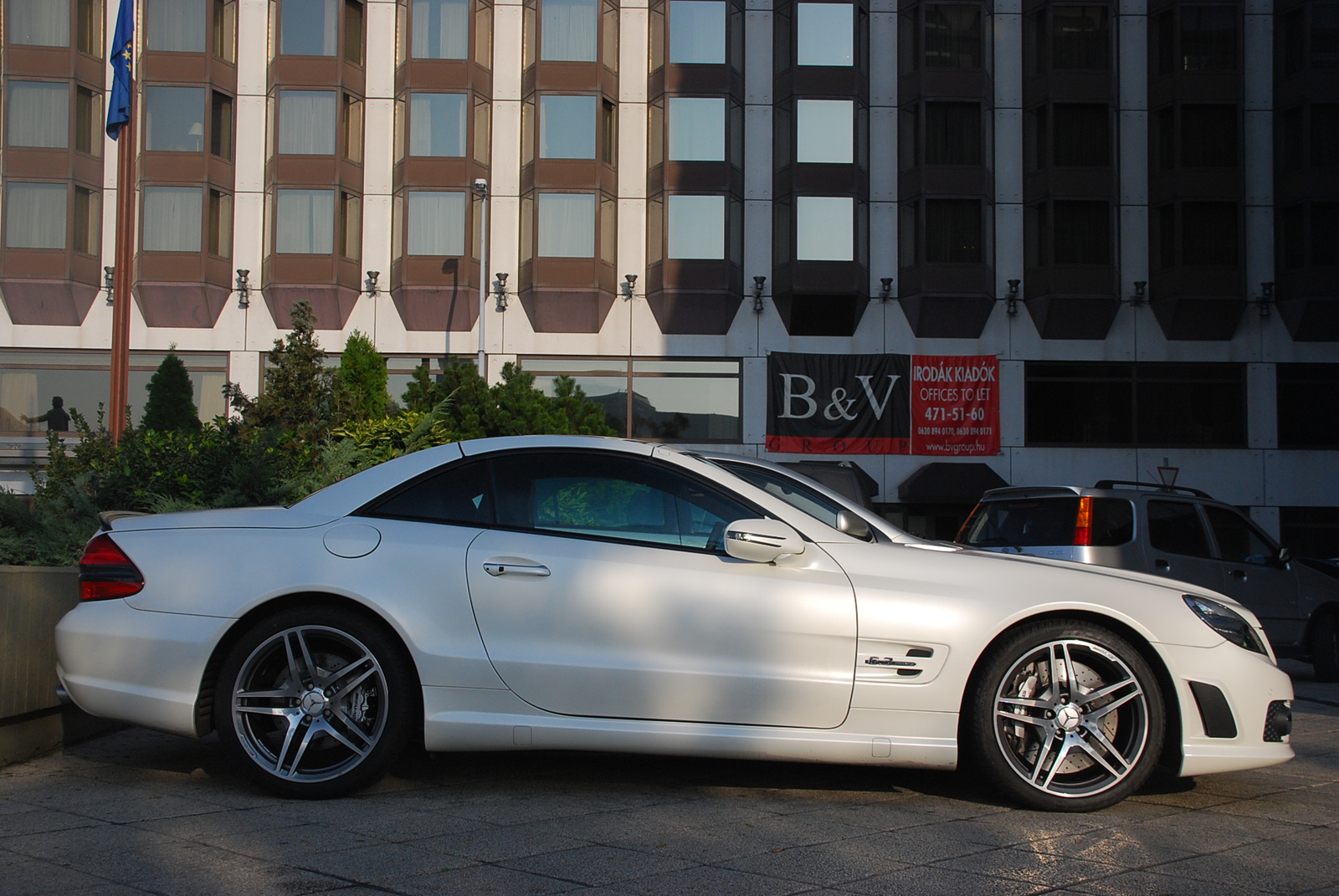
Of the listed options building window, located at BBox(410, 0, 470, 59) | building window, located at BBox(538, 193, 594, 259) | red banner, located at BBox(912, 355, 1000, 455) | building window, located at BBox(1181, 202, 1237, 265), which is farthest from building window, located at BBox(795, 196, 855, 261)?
building window, located at BBox(410, 0, 470, 59)

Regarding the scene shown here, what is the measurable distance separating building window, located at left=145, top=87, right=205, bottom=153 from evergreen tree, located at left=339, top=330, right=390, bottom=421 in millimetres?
6361

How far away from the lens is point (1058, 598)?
449cm

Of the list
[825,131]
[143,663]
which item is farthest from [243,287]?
[143,663]

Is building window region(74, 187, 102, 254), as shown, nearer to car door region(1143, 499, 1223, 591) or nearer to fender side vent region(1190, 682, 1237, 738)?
car door region(1143, 499, 1223, 591)

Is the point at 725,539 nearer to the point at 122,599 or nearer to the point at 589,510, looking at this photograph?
the point at 589,510

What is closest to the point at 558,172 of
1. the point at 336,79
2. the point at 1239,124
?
the point at 336,79

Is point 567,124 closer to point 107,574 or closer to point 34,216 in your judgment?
point 34,216

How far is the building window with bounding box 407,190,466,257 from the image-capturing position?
93.5ft

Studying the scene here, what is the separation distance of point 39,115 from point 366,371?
1052cm

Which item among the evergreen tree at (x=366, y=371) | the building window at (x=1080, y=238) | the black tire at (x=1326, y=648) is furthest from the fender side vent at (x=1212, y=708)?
the building window at (x=1080, y=238)

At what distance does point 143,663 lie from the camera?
14.9 feet

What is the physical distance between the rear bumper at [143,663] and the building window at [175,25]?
2732 centimetres

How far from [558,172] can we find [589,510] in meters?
25.0

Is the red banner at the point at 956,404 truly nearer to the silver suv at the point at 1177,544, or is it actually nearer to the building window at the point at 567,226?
the building window at the point at 567,226
